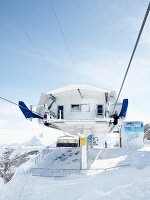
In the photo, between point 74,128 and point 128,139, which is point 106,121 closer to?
point 74,128

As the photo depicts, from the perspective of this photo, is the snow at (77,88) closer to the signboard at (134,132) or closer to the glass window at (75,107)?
the glass window at (75,107)

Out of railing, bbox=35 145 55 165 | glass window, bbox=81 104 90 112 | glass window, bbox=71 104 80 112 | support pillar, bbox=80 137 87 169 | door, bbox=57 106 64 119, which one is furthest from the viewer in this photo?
railing, bbox=35 145 55 165

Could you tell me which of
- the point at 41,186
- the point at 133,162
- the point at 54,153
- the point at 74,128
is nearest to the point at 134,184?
the point at 41,186

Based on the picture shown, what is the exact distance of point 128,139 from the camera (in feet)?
123

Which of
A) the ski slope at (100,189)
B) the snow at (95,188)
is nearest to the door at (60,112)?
the snow at (95,188)

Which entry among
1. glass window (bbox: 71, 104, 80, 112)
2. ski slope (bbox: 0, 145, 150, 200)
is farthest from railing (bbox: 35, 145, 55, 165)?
ski slope (bbox: 0, 145, 150, 200)

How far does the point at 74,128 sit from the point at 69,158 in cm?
376

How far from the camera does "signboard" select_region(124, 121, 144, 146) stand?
36688 mm

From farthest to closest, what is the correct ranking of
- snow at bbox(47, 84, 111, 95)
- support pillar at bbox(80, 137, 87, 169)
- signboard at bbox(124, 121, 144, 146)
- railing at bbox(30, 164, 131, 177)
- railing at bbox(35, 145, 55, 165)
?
signboard at bbox(124, 121, 144, 146), railing at bbox(35, 145, 55, 165), snow at bbox(47, 84, 111, 95), support pillar at bbox(80, 137, 87, 169), railing at bbox(30, 164, 131, 177)

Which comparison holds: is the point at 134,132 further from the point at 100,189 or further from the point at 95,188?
the point at 100,189

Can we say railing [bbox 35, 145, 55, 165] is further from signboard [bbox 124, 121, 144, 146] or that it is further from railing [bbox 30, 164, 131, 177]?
signboard [bbox 124, 121, 144, 146]

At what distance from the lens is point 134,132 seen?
37.2m

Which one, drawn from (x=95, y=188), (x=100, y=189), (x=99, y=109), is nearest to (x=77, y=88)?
(x=99, y=109)

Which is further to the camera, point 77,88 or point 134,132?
point 134,132
